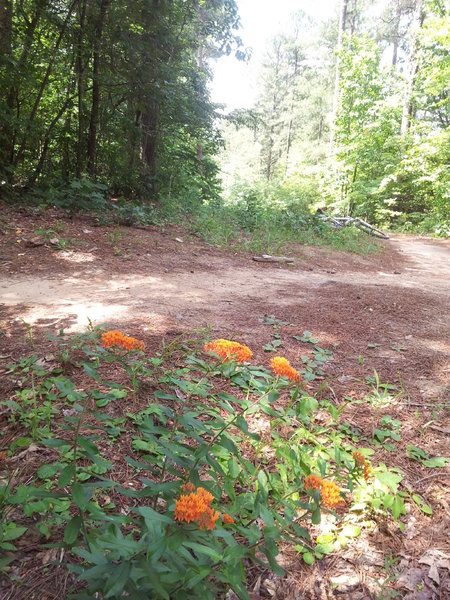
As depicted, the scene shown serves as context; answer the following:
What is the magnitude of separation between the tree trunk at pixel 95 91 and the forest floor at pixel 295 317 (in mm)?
2009

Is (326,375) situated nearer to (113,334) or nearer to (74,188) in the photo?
(113,334)

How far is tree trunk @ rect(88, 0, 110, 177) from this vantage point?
674cm

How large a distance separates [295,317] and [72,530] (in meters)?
3.15

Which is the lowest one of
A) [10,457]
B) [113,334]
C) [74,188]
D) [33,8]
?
[10,457]

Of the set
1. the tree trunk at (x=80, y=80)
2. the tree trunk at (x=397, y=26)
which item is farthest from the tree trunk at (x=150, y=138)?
the tree trunk at (x=397, y=26)

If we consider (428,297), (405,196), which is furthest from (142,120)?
(405,196)

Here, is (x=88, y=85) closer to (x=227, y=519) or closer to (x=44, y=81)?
(x=44, y=81)

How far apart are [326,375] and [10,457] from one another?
6.92 ft

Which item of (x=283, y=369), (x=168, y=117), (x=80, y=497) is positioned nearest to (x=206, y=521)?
(x=80, y=497)

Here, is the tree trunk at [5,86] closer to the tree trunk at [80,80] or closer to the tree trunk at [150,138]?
the tree trunk at [80,80]

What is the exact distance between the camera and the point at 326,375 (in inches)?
107

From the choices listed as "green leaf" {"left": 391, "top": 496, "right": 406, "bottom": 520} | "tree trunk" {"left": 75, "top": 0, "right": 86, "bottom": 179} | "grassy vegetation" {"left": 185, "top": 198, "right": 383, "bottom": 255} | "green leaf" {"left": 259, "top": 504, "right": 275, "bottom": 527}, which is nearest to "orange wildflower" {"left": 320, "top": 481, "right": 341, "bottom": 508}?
"green leaf" {"left": 259, "top": 504, "right": 275, "bottom": 527}

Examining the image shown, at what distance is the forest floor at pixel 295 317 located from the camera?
4.55 feet

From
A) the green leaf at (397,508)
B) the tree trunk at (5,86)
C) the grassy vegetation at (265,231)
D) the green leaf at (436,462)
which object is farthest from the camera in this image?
the grassy vegetation at (265,231)
